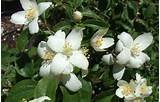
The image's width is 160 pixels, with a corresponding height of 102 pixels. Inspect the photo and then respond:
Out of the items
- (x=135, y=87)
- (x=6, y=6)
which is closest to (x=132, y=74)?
(x=135, y=87)

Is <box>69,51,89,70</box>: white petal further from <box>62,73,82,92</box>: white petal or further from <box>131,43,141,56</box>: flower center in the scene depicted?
<box>131,43,141,56</box>: flower center

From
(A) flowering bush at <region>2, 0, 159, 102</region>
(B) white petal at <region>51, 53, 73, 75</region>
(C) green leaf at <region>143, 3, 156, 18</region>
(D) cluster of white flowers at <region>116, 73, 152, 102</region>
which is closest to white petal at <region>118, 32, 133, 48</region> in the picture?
(A) flowering bush at <region>2, 0, 159, 102</region>

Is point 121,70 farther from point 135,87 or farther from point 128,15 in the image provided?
point 128,15

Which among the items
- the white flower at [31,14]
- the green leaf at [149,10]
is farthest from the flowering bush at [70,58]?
the green leaf at [149,10]

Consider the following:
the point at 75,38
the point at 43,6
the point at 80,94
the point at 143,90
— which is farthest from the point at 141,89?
the point at 43,6

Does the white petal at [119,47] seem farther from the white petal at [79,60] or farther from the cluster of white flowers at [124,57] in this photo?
the white petal at [79,60]

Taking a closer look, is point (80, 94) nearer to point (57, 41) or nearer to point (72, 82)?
point (72, 82)

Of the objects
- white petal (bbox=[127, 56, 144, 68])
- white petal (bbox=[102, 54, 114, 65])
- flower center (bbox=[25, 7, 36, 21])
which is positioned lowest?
white petal (bbox=[127, 56, 144, 68])
